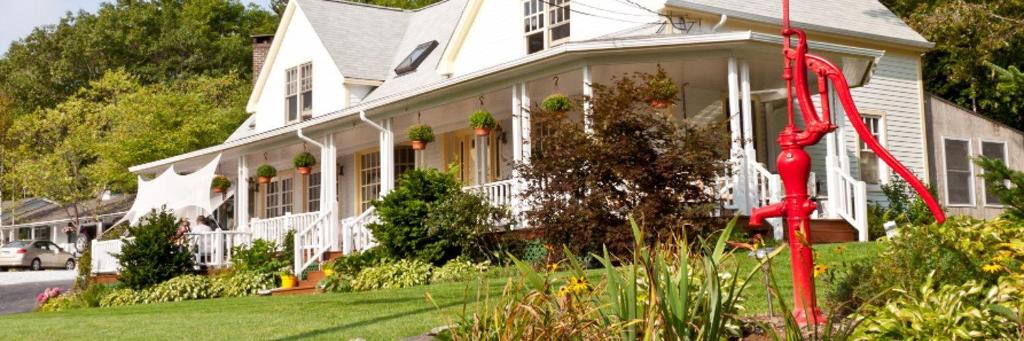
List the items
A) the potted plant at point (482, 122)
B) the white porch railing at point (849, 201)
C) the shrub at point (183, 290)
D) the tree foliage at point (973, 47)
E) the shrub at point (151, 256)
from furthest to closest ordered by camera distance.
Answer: the tree foliage at point (973, 47) → the shrub at point (151, 256) → the shrub at point (183, 290) → the potted plant at point (482, 122) → the white porch railing at point (849, 201)

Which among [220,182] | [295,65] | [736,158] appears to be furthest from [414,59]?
[736,158]

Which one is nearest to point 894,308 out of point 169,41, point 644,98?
point 644,98

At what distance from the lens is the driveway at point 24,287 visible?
22.8 metres

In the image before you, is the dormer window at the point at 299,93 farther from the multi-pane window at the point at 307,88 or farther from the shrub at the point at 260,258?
the shrub at the point at 260,258

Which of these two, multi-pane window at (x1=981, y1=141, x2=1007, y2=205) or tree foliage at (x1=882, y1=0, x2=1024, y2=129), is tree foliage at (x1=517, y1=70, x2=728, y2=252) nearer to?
tree foliage at (x1=882, y1=0, x2=1024, y2=129)

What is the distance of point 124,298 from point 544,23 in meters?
8.44

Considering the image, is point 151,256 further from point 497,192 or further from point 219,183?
point 219,183

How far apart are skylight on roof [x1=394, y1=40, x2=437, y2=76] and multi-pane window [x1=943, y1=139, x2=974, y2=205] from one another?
414 inches

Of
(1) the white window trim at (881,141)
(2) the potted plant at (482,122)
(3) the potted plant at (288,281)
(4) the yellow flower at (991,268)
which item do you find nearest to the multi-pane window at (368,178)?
(3) the potted plant at (288,281)

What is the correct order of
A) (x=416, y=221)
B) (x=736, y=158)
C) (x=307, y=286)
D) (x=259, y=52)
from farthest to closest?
(x=259, y=52), (x=307, y=286), (x=416, y=221), (x=736, y=158)

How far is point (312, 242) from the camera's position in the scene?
19.7m

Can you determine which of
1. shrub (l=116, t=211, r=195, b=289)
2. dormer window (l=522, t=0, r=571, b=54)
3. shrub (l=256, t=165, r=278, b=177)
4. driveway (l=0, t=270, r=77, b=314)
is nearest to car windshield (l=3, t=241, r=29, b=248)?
driveway (l=0, t=270, r=77, b=314)

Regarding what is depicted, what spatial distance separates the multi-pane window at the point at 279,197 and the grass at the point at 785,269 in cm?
1655

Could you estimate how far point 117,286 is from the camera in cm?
1900
